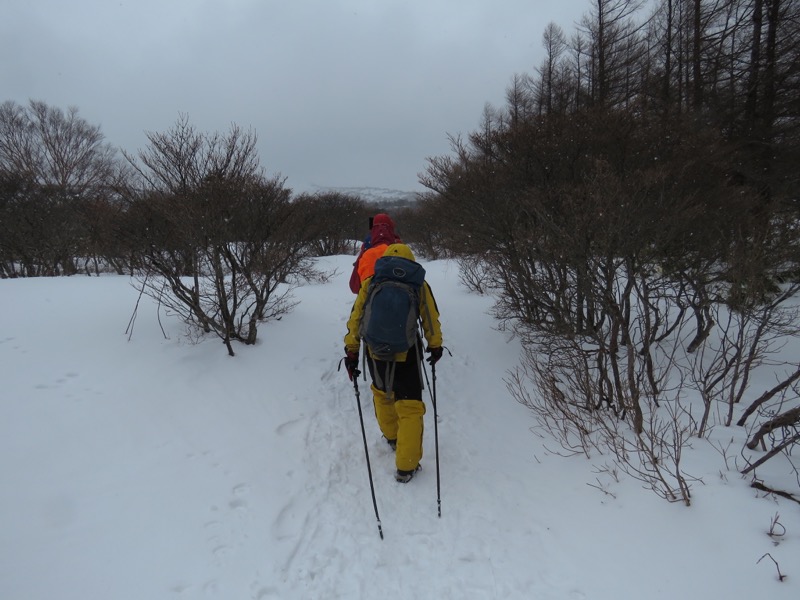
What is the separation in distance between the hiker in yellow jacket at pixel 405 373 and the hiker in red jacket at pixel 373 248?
2.91 feet

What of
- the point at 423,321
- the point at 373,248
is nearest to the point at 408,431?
the point at 423,321

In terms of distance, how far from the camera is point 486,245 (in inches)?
261

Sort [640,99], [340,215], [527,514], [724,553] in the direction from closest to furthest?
[724,553] < [527,514] < [640,99] < [340,215]

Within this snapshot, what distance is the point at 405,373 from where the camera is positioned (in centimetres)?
302

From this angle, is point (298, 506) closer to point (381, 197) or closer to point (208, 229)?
point (208, 229)

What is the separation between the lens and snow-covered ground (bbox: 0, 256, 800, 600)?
7.16 feet

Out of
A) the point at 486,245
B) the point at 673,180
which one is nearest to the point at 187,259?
the point at 486,245

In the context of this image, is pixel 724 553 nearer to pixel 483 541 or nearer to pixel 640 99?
pixel 483 541

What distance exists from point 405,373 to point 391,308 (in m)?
0.58

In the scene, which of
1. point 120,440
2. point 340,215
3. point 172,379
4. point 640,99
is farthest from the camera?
point 340,215

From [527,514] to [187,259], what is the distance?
5109 mm

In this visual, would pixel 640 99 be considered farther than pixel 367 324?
Yes

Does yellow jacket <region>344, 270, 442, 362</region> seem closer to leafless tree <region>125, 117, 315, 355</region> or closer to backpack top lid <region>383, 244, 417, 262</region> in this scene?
backpack top lid <region>383, 244, 417, 262</region>

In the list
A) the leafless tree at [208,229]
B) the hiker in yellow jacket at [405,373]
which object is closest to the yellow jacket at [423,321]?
the hiker in yellow jacket at [405,373]
